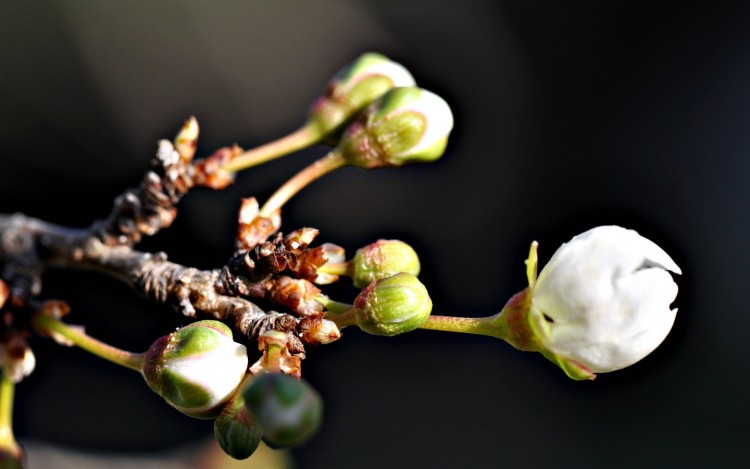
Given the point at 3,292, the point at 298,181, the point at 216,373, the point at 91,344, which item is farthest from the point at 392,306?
the point at 3,292

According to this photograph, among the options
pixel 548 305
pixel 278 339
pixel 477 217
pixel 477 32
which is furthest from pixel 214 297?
pixel 477 32

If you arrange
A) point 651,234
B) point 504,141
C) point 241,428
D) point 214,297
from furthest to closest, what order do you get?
point 504,141
point 651,234
point 214,297
point 241,428

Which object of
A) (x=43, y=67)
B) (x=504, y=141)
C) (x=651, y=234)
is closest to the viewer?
(x=651, y=234)

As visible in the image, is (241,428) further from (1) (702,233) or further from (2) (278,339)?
(1) (702,233)

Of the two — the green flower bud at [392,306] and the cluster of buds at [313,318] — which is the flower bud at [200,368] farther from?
the green flower bud at [392,306]

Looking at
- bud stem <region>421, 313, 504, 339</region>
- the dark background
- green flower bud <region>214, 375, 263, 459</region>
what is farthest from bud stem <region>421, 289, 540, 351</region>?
the dark background

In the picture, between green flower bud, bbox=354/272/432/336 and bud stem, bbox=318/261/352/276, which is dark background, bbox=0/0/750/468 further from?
green flower bud, bbox=354/272/432/336

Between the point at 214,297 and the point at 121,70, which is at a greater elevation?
the point at 121,70
